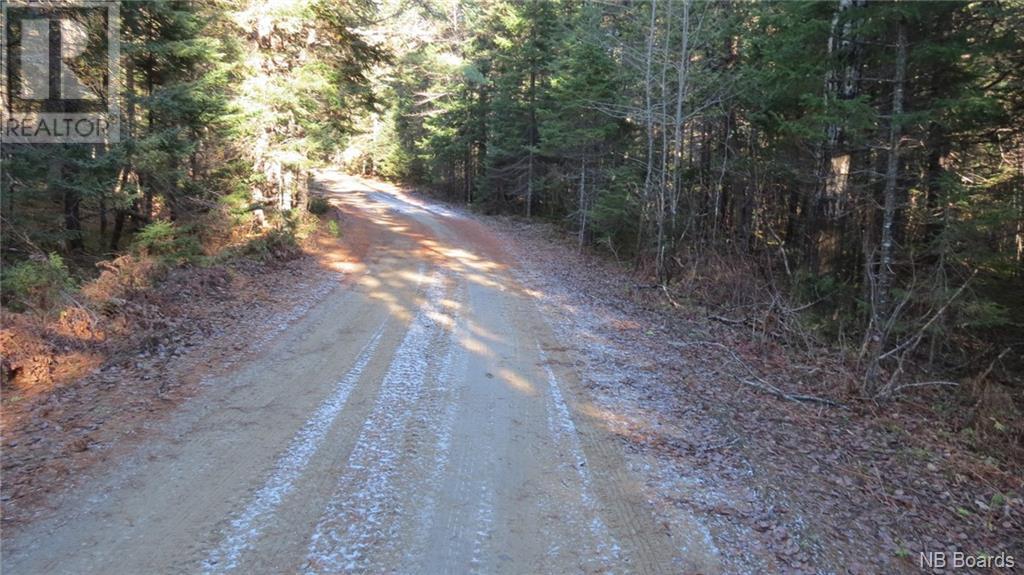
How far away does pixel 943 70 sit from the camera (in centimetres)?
978

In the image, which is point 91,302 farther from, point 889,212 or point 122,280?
point 889,212

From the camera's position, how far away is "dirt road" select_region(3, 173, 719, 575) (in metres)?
3.66

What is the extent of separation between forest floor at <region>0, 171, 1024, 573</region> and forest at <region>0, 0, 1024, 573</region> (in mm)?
60

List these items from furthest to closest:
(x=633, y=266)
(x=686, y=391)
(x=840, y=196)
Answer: (x=633, y=266)
(x=840, y=196)
(x=686, y=391)

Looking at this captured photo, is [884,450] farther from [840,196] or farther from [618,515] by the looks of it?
[840,196]

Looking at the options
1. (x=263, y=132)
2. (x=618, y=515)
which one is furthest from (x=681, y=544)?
(x=263, y=132)

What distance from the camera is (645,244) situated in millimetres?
16047

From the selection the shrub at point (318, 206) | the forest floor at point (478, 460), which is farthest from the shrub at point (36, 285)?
the shrub at point (318, 206)

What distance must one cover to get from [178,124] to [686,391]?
11217 mm
